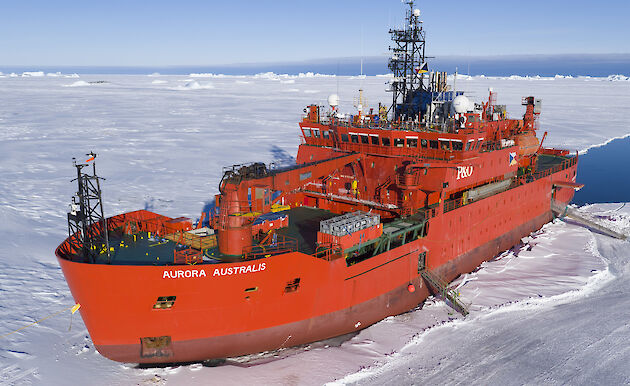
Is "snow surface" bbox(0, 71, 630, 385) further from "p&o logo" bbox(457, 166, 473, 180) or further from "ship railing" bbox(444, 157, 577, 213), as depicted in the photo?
"p&o logo" bbox(457, 166, 473, 180)

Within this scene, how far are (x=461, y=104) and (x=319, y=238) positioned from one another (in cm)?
941

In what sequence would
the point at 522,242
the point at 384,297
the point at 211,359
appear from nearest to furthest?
1. the point at 211,359
2. the point at 384,297
3. the point at 522,242

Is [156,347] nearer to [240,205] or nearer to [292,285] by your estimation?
[292,285]

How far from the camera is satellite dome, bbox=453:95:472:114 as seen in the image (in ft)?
68.3

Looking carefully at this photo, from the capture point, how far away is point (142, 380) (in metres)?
14.1

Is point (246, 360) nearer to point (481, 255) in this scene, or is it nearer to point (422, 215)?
point (422, 215)

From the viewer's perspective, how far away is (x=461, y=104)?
68.6 ft

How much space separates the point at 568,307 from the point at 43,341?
19605 mm

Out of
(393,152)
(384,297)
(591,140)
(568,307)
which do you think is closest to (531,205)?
(568,307)

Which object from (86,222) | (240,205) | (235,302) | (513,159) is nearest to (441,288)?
(235,302)

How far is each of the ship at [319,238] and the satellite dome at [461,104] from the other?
0.19ft

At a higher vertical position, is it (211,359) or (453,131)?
(453,131)

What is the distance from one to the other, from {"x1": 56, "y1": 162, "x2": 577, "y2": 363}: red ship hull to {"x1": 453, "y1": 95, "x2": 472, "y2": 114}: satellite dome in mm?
5958

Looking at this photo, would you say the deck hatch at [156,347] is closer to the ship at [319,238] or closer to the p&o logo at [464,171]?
the ship at [319,238]
